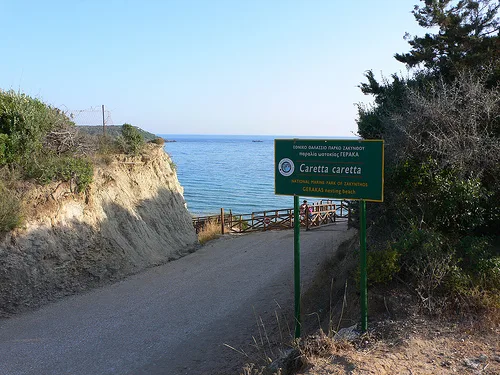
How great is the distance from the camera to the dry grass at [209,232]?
25.2 metres

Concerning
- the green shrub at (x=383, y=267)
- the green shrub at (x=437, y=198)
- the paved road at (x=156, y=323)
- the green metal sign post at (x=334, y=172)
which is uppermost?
the green metal sign post at (x=334, y=172)

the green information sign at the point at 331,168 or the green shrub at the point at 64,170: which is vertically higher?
the green information sign at the point at 331,168

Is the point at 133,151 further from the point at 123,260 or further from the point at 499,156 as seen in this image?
the point at 499,156

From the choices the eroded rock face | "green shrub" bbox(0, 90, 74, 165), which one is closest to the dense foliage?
the eroded rock face

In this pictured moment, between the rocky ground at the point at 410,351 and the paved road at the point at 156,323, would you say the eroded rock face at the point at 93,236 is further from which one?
the rocky ground at the point at 410,351

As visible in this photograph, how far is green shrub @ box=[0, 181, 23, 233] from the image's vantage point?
11.4 meters

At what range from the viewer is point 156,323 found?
9.79 m

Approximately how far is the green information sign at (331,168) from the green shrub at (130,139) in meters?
13.4

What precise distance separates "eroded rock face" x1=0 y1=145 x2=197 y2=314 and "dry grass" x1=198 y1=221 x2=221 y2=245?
151 inches

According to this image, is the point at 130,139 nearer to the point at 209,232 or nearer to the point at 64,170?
the point at 64,170

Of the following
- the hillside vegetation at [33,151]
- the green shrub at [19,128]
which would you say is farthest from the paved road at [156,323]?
the green shrub at [19,128]

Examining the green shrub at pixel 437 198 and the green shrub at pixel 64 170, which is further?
the green shrub at pixel 64 170

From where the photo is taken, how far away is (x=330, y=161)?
6.15 meters

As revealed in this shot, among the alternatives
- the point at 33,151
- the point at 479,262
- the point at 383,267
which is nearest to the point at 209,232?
the point at 33,151
